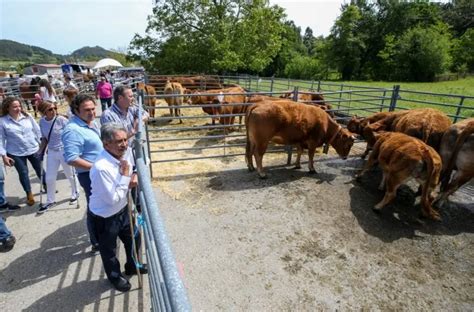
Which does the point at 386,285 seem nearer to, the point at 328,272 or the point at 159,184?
the point at 328,272

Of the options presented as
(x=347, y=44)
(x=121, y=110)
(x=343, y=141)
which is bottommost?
(x=343, y=141)

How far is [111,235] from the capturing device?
8.78 ft

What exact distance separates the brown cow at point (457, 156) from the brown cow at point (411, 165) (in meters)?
0.45

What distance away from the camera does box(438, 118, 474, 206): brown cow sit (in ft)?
14.1

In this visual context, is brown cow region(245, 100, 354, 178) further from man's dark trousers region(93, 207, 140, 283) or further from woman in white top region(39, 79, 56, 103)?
woman in white top region(39, 79, 56, 103)

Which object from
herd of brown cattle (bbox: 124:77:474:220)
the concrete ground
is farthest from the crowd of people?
herd of brown cattle (bbox: 124:77:474:220)

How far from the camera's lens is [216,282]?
3.03 metres

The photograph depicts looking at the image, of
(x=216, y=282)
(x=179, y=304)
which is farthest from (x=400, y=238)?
(x=179, y=304)

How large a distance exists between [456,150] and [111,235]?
519cm

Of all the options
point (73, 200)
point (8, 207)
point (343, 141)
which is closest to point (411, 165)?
point (343, 141)

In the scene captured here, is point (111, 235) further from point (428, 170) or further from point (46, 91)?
point (46, 91)

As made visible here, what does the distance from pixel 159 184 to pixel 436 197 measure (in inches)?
197

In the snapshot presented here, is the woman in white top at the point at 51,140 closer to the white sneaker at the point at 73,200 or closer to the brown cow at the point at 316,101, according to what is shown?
the white sneaker at the point at 73,200

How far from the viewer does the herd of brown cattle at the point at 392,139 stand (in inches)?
162
